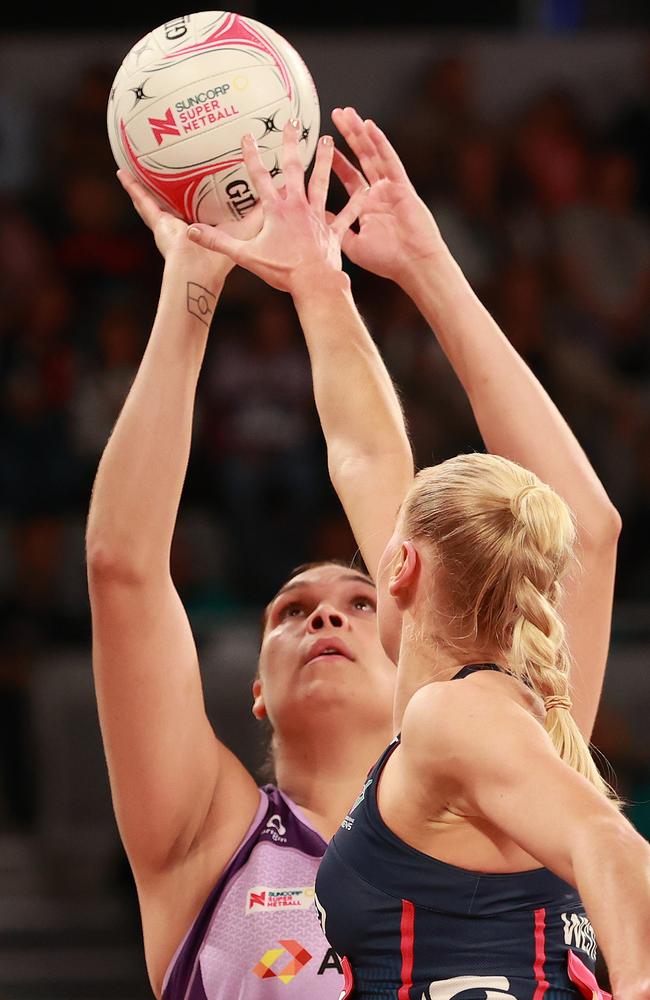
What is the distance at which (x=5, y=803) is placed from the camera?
556cm

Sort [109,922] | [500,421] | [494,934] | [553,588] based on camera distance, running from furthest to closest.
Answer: [109,922] < [500,421] < [553,588] < [494,934]

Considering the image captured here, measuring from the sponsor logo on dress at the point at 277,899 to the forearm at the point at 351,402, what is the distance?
24.8 inches

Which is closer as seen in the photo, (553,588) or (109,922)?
(553,588)

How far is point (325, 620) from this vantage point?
8.27 feet

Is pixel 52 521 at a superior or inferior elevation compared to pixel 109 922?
superior

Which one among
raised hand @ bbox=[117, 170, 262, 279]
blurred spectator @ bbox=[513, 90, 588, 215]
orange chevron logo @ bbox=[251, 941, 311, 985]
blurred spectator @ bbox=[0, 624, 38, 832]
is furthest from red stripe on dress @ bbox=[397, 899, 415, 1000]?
blurred spectator @ bbox=[513, 90, 588, 215]

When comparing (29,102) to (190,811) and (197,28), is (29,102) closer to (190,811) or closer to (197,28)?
(197,28)

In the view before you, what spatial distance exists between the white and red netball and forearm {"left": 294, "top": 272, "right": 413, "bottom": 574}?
0.23 meters

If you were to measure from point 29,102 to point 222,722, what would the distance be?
144 inches

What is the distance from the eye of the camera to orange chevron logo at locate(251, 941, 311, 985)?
216 centimetres

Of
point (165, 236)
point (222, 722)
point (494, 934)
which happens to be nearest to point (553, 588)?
point (494, 934)

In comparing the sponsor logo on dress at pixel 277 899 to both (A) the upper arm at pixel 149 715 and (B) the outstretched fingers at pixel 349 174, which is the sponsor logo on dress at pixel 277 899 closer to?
(A) the upper arm at pixel 149 715

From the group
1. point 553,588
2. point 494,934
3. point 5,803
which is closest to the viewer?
point 494,934

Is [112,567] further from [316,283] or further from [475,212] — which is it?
[475,212]
